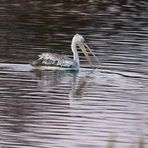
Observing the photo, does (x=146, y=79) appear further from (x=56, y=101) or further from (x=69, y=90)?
(x=56, y=101)

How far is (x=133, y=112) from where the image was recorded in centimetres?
1435

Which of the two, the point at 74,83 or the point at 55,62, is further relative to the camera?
the point at 55,62

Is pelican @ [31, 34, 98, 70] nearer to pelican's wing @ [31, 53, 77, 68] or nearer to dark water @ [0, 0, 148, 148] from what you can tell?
pelican's wing @ [31, 53, 77, 68]

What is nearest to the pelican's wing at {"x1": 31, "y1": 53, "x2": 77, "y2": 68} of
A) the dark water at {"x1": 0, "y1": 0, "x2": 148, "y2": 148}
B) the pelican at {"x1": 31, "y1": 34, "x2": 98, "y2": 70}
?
the pelican at {"x1": 31, "y1": 34, "x2": 98, "y2": 70}

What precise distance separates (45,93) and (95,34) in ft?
30.2

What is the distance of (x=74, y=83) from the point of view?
1777cm

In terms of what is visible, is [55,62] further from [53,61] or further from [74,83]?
[74,83]

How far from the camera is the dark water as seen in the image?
41.0 feet

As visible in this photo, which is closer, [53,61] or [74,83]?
[74,83]

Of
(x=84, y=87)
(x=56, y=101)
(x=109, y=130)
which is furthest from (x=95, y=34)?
(x=109, y=130)

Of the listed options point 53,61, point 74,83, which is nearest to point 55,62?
point 53,61

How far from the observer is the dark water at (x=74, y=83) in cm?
1248

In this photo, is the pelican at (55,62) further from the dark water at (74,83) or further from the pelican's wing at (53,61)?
the dark water at (74,83)

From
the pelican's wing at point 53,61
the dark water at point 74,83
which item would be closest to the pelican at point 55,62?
the pelican's wing at point 53,61
